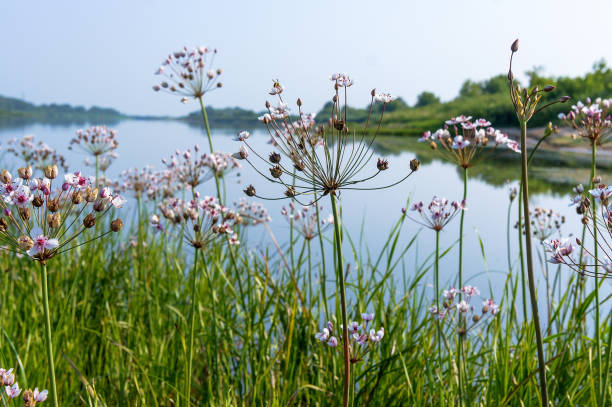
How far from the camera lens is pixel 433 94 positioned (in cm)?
7725

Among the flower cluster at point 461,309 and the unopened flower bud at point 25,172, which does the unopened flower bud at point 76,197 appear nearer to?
the unopened flower bud at point 25,172

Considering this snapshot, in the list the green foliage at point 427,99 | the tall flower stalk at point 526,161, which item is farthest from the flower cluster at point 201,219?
the green foliage at point 427,99

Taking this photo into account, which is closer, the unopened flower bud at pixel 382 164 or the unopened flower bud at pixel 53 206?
the unopened flower bud at pixel 53 206

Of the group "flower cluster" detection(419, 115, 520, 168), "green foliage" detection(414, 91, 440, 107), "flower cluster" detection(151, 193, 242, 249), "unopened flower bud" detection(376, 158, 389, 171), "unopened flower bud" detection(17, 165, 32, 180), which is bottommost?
"flower cluster" detection(151, 193, 242, 249)

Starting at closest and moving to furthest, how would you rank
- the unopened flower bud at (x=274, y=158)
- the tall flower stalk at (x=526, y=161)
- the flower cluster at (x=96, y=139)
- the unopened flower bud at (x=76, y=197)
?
1. the tall flower stalk at (x=526, y=161)
2. the unopened flower bud at (x=76, y=197)
3. the unopened flower bud at (x=274, y=158)
4. the flower cluster at (x=96, y=139)

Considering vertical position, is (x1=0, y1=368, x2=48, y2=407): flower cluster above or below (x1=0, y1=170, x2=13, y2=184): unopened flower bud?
below

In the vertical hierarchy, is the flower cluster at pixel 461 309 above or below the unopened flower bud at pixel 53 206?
below

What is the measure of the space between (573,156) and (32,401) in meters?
27.9

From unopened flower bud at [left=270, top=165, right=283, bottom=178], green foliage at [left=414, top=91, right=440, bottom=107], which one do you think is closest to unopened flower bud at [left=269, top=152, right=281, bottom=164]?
unopened flower bud at [left=270, top=165, right=283, bottom=178]

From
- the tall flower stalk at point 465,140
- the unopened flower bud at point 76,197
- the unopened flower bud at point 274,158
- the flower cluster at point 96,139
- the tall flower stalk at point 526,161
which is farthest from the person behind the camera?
the flower cluster at point 96,139

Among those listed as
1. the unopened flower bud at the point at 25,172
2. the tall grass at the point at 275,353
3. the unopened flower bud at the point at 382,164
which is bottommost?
the tall grass at the point at 275,353

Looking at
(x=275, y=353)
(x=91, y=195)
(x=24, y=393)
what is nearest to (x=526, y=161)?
(x=91, y=195)

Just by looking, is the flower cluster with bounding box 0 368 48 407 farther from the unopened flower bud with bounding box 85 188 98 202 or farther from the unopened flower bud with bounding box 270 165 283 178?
the unopened flower bud with bounding box 270 165 283 178

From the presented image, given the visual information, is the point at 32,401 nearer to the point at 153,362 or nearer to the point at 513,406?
the point at 153,362
